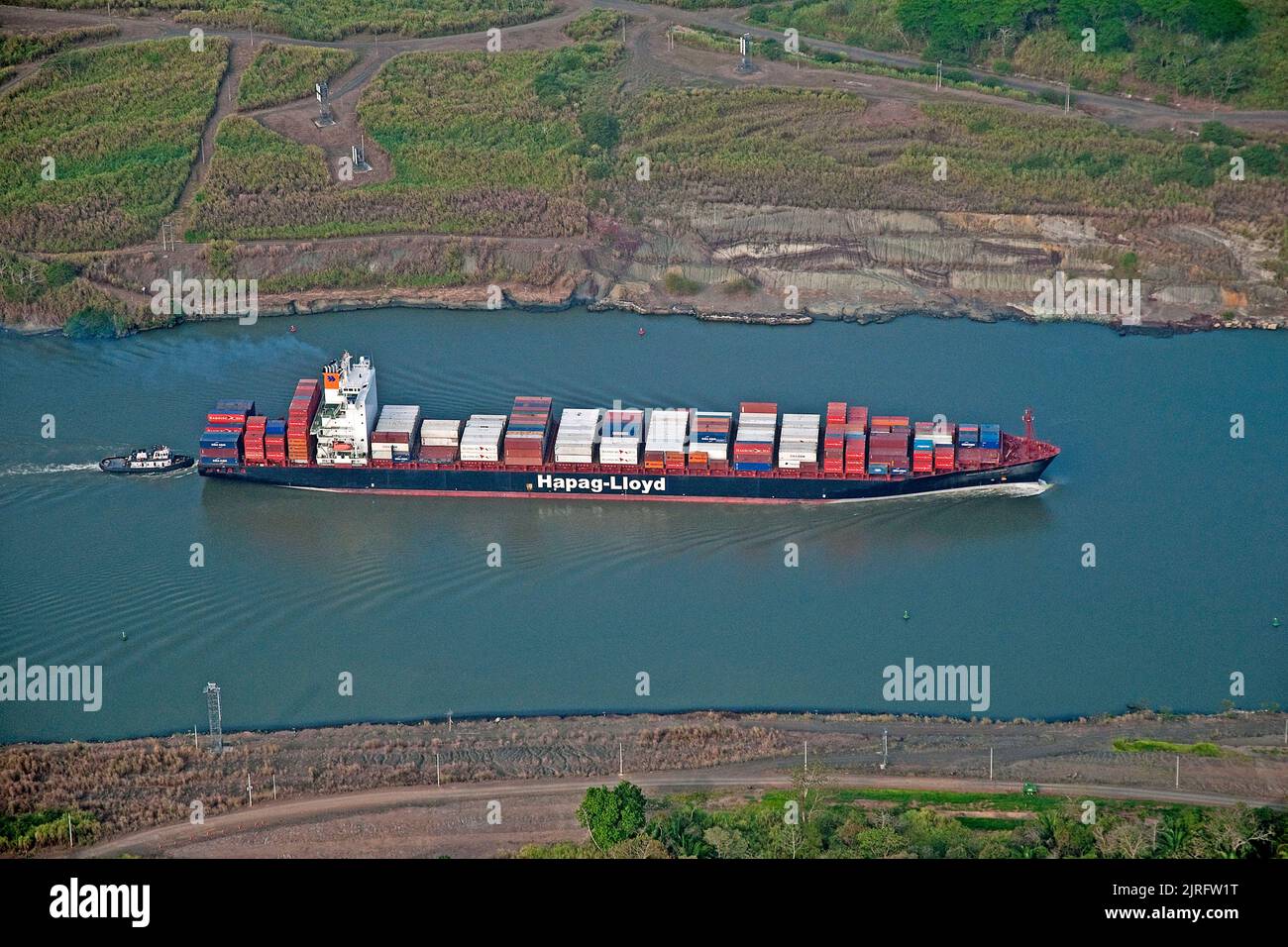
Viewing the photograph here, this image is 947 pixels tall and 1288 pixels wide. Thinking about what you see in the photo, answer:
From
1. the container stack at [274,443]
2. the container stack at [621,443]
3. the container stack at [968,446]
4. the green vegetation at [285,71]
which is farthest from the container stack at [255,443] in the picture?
the green vegetation at [285,71]

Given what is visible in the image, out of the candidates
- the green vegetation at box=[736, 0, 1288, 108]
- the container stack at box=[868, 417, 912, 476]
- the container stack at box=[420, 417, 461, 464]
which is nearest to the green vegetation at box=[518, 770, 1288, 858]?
the container stack at box=[868, 417, 912, 476]

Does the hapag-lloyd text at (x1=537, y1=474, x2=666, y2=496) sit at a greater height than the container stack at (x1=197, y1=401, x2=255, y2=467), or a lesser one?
lesser

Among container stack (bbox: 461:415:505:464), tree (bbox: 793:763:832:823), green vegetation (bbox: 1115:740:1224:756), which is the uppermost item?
container stack (bbox: 461:415:505:464)

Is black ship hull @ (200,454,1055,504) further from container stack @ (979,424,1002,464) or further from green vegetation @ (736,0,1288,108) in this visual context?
green vegetation @ (736,0,1288,108)

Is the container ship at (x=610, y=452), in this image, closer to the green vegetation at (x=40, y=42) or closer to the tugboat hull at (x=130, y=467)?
the tugboat hull at (x=130, y=467)

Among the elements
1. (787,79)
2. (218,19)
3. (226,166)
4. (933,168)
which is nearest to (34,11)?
(218,19)

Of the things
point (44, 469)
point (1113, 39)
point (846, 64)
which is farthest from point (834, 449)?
point (1113, 39)

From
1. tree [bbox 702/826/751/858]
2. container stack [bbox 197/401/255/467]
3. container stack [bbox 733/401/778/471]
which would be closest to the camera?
tree [bbox 702/826/751/858]
